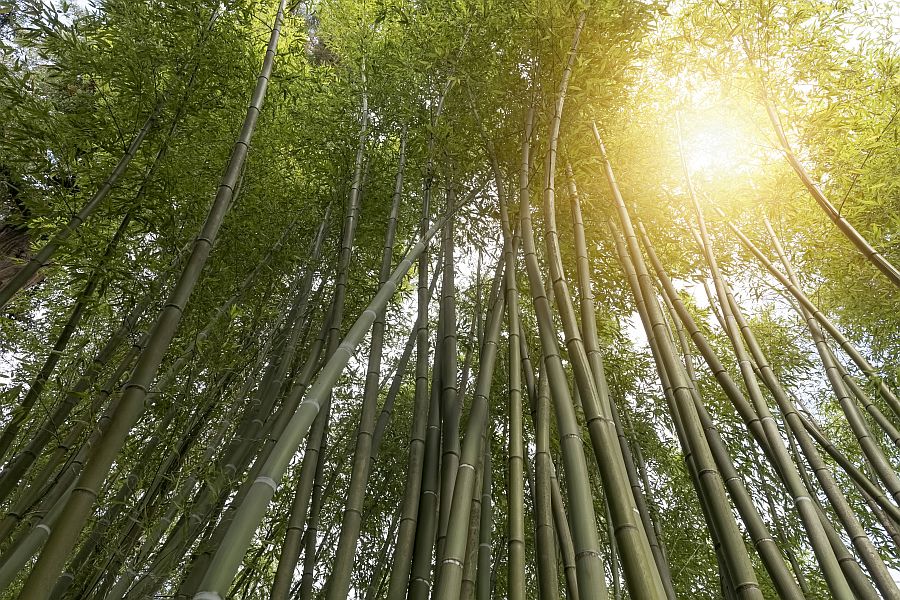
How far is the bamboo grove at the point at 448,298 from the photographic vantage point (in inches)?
67.6

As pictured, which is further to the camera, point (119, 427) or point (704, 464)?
point (704, 464)

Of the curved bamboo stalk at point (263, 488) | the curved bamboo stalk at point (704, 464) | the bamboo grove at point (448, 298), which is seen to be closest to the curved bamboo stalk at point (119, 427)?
the bamboo grove at point (448, 298)

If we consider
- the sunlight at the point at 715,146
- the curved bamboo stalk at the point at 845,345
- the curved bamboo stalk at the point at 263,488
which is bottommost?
the curved bamboo stalk at the point at 263,488

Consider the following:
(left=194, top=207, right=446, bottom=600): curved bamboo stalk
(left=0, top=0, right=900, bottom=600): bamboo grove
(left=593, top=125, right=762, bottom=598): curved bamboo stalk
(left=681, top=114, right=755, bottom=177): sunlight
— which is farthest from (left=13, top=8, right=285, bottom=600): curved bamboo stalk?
(left=681, top=114, right=755, bottom=177): sunlight

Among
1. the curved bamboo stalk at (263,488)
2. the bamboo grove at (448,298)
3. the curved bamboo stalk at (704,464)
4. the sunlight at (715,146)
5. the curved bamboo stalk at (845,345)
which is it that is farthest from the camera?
the sunlight at (715,146)

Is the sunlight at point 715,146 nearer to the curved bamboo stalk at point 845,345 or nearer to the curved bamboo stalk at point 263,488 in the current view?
the curved bamboo stalk at point 845,345

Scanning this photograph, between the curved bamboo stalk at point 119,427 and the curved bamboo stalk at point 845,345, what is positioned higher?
the curved bamboo stalk at point 845,345

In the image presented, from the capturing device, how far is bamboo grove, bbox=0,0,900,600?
1.72m

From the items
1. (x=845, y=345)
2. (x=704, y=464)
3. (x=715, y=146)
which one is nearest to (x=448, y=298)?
(x=704, y=464)

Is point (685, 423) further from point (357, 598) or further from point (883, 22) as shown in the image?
point (883, 22)

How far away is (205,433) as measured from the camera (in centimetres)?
300

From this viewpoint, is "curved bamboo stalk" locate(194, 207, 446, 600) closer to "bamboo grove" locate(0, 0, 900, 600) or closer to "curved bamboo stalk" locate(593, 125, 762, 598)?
"bamboo grove" locate(0, 0, 900, 600)

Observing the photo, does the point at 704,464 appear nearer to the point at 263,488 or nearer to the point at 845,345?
the point at 263,488

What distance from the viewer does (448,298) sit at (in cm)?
258
